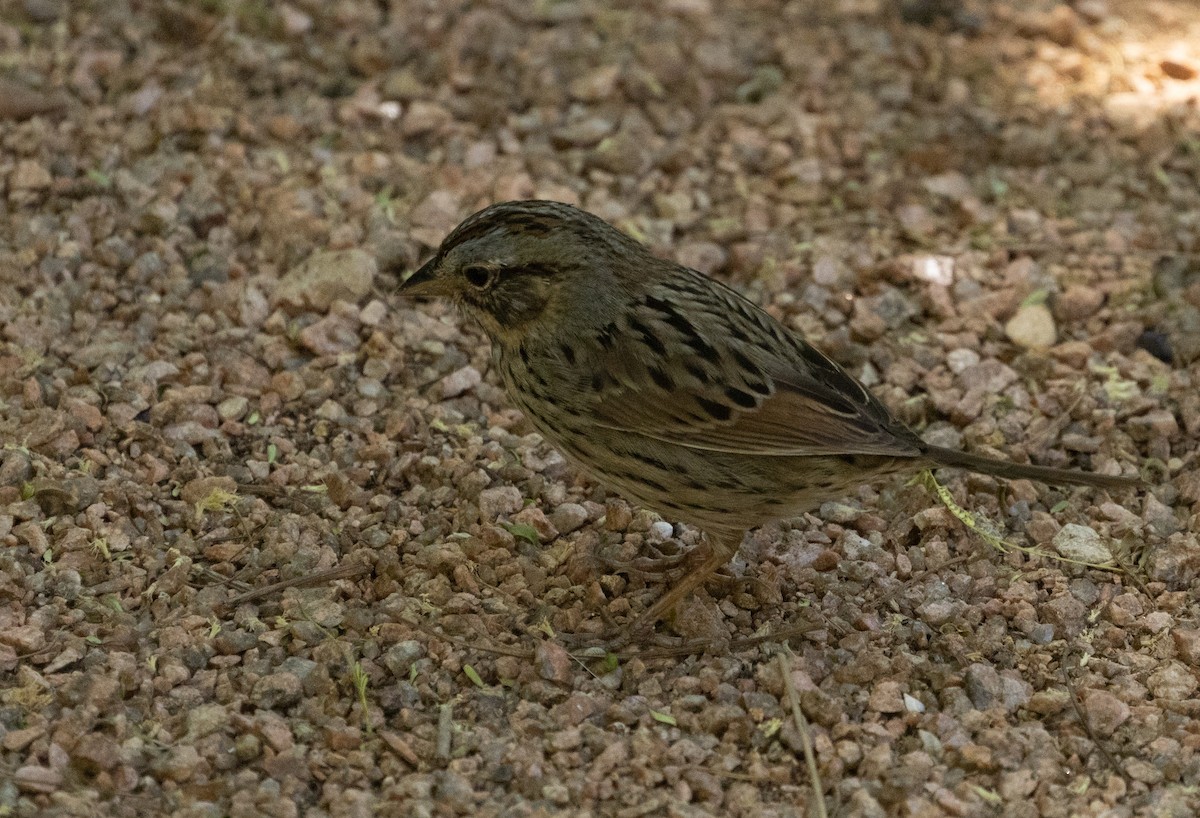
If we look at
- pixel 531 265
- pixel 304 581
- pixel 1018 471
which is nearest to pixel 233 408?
pixel 304 581

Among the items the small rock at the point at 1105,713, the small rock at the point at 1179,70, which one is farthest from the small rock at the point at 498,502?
the small rock at the point at 1179,70

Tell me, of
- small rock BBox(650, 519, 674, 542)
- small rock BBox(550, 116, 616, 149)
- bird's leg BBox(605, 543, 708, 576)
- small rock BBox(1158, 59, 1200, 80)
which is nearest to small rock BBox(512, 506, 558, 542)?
bird's leg BBox(605, 543, 708, 576)

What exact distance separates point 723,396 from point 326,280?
2025 mm

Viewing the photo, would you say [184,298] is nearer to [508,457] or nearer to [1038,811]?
[508,457]

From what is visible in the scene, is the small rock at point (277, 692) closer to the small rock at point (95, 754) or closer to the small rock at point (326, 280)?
the small rock at point (95, 754)

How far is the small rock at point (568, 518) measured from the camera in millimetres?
5242

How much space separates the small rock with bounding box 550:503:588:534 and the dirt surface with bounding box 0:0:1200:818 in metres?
0.03

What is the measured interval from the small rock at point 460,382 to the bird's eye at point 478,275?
772mm

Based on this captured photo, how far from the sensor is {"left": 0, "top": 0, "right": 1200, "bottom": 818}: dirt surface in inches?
171

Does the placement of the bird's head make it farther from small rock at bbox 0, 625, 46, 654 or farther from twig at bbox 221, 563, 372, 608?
small rock at bbox 0, 625, 46, 654

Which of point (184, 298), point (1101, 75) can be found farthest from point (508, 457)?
point (1101, 75)

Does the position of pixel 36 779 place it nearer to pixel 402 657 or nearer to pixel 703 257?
pixel 402 657

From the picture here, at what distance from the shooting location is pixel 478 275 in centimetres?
496

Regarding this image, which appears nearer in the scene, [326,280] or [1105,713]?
[1105,713]
